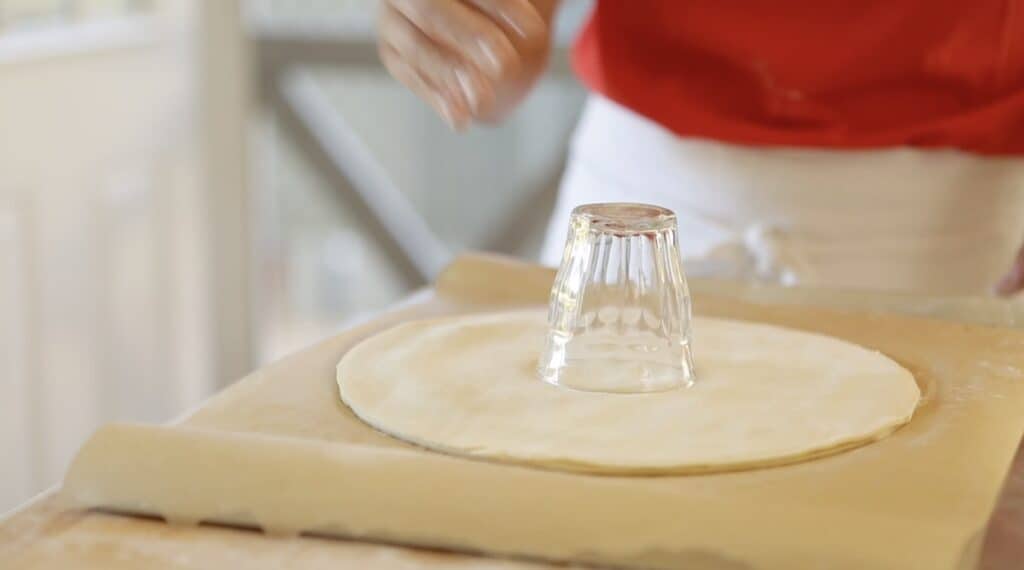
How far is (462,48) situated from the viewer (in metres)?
0.68

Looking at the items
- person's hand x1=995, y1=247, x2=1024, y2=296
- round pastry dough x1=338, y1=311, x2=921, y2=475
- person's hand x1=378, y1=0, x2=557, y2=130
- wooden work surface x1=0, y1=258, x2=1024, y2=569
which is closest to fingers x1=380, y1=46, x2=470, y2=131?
person's hand x1=378, y1=0, x2=557, y2=130

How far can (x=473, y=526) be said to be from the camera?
480 mm

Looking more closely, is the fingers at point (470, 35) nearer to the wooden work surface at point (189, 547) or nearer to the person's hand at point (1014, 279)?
the wooden work surface at point (189, 547)

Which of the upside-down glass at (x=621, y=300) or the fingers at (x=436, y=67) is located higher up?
the fingers at (x=436, y=67)

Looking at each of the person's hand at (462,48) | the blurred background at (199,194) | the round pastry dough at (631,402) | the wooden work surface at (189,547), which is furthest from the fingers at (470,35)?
the blurred background at (199,194)

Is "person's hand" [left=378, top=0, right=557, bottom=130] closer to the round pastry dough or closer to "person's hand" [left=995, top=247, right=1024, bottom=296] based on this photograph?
the round pastry dough

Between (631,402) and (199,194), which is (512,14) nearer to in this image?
(631,402)

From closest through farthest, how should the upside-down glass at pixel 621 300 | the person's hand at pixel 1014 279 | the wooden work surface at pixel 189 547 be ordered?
the wooden work surface at pixel 189 547, the upside-down glass at pixel 621 300, the person's hand at pixel 1014 279

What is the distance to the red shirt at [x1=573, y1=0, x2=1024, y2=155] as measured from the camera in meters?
0.97

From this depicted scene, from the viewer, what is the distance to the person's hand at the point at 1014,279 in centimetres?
94

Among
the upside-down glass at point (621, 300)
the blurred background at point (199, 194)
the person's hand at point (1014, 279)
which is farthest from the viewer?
the blurred background at point (199, 194)

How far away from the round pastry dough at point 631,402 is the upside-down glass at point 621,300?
22 millimetres

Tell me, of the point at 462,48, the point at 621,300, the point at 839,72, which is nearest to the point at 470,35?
the point at 462,48

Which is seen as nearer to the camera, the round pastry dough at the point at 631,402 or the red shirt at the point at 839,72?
the round pastry dough at the point at 631,402
